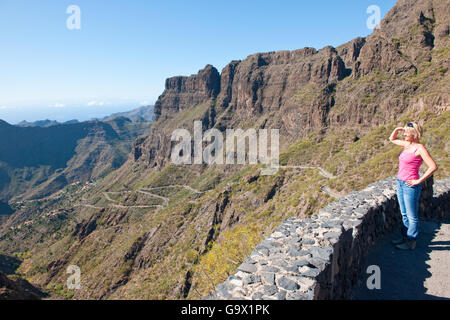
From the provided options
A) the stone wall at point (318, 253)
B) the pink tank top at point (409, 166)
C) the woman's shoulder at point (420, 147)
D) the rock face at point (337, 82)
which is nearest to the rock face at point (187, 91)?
the rock face at point (337, 82)

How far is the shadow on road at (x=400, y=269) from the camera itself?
688 centimetres

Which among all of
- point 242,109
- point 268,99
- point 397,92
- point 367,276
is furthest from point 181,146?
point 367,276

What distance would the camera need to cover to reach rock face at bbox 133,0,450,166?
165 feet

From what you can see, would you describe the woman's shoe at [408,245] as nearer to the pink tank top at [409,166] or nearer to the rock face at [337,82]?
the pink tank top at [409,166]

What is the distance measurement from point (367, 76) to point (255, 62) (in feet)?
257

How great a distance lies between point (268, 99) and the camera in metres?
115

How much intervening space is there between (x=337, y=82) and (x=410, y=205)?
7193cm

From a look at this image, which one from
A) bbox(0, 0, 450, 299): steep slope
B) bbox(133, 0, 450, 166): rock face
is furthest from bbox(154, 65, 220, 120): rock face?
bbox(0, 0, 450, 299): steep slope

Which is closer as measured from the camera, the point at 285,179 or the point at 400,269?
the point at 400,269

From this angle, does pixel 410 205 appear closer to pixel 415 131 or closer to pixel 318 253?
pixel 415 131

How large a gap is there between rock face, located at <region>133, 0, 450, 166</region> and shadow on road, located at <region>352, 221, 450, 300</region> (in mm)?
38453

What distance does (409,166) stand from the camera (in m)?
7.39

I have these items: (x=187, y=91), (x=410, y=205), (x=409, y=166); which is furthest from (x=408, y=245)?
(x=187, y=91)
